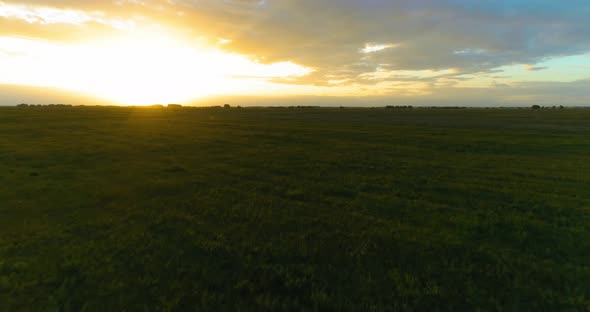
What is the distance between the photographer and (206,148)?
2264 centimetres

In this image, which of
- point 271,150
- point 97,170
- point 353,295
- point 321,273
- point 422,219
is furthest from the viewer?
point 271,150


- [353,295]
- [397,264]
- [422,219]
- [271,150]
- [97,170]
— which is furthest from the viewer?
[271,150]

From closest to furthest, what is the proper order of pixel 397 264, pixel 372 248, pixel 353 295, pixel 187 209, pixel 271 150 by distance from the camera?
pixel 353 295
pixel 397 264
pixel 372 248
pixel 187 209
pixel 271 150

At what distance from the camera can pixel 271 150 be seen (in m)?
21.7

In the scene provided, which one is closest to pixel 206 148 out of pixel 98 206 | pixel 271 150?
pixel 271 150

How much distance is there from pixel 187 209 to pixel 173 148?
1515 centimetres

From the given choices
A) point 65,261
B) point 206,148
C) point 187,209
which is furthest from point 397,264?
point 206,148

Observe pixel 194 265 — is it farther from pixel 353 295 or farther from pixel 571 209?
pixel 571 209

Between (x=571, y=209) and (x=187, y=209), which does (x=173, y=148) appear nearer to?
(x=187, y=209)

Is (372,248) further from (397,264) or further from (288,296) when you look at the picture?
(288,296)

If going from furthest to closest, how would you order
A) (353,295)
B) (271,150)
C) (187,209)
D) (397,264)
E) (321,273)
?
(271,150)
(187,209)
(397,264)
(321,273)
(353,295)

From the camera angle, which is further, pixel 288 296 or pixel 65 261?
pixel 65 261

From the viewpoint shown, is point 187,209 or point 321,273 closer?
point 321,273

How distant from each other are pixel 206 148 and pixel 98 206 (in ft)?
44.7
